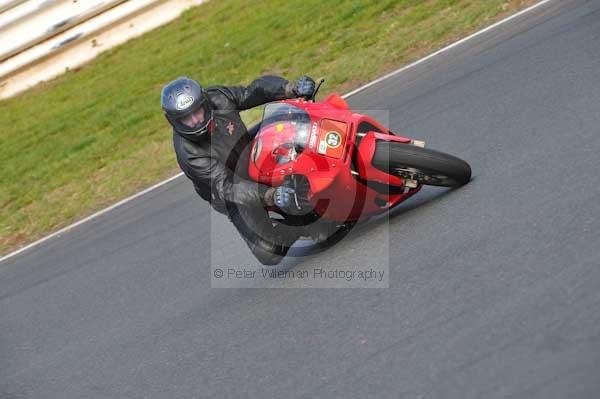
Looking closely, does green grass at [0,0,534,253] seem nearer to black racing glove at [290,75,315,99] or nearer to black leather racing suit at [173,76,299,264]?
black leather racing suit at [173,76,299,264]

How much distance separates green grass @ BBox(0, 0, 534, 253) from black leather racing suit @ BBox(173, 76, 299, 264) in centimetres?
429

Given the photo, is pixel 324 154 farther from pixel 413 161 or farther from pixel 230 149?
pixel 230 149

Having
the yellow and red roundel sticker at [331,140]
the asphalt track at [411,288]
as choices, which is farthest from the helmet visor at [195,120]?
the asphalt track at [411,288]

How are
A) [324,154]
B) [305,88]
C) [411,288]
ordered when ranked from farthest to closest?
[305,88] → [324,154] → [411,288]

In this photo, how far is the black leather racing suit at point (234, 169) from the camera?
220 inches

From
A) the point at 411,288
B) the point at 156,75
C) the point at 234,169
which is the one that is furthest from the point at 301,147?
the point at 156,75

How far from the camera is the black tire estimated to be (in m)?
5.42

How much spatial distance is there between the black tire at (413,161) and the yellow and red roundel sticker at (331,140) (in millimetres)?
227

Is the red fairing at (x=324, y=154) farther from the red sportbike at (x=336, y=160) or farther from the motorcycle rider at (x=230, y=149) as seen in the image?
the motorcycle rider at (x=230, y=149)

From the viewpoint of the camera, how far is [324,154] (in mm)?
5395

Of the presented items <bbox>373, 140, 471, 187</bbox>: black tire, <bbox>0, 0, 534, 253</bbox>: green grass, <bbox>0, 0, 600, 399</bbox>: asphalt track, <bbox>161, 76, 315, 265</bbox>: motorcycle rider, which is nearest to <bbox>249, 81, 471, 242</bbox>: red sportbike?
<bbox>373, 140, 471, 187</bbox>: black tire

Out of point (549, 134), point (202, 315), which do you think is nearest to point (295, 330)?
point (202, 315)

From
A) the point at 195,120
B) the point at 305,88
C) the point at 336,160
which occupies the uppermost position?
the point at 195,120

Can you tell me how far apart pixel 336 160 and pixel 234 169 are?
77 cm
